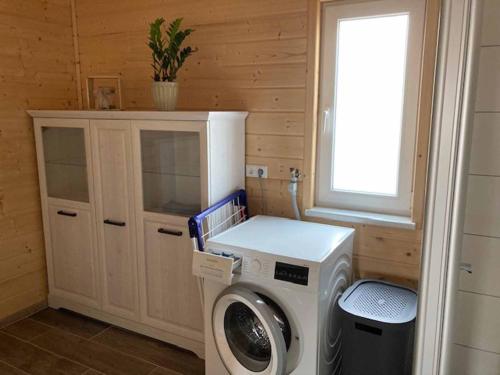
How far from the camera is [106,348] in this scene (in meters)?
2.53

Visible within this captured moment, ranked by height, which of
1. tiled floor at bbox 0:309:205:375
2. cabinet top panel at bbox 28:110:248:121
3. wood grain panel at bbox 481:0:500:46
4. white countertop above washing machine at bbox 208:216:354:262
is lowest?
tiled floor at bbox 0:309:205:375

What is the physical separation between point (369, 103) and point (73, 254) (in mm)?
2137

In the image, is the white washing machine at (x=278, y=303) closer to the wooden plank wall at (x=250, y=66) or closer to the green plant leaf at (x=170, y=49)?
the wooden plank wall at (x=250, y=66)

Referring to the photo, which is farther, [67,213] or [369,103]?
[67,213]

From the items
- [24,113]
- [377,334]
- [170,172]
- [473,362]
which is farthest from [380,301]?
[24,113]

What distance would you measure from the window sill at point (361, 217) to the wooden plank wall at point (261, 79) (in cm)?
5

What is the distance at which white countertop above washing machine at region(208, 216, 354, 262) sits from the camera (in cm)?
188

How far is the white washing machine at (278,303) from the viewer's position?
5.89ft

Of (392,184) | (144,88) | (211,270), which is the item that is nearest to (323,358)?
(211,270)

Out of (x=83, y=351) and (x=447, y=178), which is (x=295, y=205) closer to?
(x=447, y=178)

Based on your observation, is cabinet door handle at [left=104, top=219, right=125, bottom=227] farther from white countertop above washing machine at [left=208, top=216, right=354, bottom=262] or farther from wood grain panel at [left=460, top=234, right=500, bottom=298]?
wood grain panel at [left=460, top=234, right=500, bottom=298]

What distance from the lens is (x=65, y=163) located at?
2809 millimetres

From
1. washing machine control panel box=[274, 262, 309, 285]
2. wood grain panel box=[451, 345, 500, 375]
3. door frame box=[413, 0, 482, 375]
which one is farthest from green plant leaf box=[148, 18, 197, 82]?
wood grain panel box=[451, 345, 500, 375]

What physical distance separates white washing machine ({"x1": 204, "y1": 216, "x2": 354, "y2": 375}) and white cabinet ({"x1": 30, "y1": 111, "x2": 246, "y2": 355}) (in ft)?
1.29
